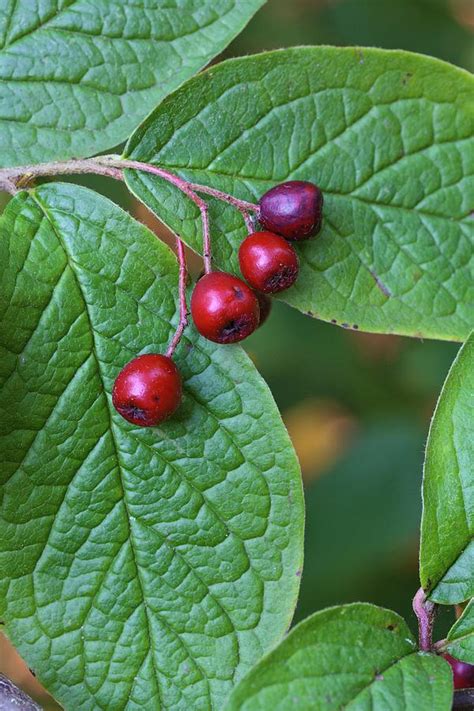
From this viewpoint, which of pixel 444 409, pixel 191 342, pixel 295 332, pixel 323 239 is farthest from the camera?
pixel 295 332

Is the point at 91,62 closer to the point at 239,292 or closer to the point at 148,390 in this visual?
the point at 239,292

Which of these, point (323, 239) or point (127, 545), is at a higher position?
point (323, 239)

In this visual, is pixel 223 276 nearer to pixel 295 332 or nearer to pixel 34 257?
pixel 34 257

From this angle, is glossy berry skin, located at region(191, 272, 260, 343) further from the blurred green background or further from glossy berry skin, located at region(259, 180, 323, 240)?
the blurred green background

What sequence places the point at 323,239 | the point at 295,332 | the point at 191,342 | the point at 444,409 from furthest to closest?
the point at 295,332 < the point at 323,239 < the point at 191,342 < the point at 444,409

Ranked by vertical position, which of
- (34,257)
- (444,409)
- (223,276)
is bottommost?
(444,409)

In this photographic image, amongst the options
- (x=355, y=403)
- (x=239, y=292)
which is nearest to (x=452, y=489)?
(x=239, y=292)

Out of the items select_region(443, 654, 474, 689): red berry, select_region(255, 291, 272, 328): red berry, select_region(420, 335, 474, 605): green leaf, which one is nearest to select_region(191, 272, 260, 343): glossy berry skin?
select_region(255, 291, 272, 328): red berry

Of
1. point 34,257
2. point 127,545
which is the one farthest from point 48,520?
point 34,257
